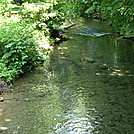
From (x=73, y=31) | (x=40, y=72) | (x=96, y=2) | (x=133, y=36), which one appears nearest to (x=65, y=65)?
(x=40, y=72)

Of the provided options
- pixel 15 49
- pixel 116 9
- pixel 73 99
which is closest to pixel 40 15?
pixel 116 9

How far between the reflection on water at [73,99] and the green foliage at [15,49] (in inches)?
16.3

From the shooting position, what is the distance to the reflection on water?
4.26 meters

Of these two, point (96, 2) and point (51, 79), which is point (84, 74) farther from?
point (96, 2)

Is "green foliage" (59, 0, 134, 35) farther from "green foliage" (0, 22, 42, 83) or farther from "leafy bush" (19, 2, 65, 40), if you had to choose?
"green foliage" (0, 22, 42, 83)

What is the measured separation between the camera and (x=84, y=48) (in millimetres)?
11547

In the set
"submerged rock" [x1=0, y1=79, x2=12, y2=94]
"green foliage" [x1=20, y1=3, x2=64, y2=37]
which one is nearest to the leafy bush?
"green foliage" [x1=20, y1=3, x2=64, y2=37]

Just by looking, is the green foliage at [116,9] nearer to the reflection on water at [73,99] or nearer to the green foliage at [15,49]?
the reflection on water at [73,99]

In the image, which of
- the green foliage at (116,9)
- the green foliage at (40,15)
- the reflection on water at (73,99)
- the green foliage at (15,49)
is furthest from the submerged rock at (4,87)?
the green foliage at (40,15)

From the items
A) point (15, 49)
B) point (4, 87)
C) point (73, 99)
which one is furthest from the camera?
point (15, 49)

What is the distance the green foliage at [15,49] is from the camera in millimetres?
6840

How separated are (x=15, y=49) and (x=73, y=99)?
294 centimetres

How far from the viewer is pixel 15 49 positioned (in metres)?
7.22

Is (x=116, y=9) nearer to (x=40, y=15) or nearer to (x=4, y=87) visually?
(x=40, y=15)
